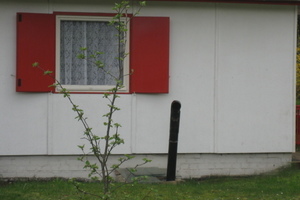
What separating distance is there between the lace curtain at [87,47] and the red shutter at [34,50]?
251 millimetres

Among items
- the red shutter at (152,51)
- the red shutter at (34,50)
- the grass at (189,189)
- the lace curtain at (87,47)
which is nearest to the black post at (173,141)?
the grass at (189,189)

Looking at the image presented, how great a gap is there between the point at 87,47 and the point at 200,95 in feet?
6.42

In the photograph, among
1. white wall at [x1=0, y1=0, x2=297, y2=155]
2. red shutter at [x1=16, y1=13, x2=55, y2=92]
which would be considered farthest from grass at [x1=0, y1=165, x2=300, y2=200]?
red shutter at [x1=16, y1=13, x2=55, y2=92]

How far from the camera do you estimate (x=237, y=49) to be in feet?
30.3

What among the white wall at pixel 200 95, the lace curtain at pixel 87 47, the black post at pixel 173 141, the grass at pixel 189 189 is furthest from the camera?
the lace curtain at pixel 87 47

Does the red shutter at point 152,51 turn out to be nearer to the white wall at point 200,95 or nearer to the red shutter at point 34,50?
the white wall at point 200,95

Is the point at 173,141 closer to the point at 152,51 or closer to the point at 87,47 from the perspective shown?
the point at 152,51

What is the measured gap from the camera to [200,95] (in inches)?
360

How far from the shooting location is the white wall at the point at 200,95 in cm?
874

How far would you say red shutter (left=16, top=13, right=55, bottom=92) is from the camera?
28.0ft

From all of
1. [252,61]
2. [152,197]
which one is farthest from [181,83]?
[152,197]

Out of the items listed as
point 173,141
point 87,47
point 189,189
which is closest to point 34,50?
point 87,47

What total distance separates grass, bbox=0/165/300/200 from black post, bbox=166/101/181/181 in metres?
0.26

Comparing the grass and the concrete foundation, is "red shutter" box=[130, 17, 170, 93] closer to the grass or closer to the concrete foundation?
the concrete foundation
